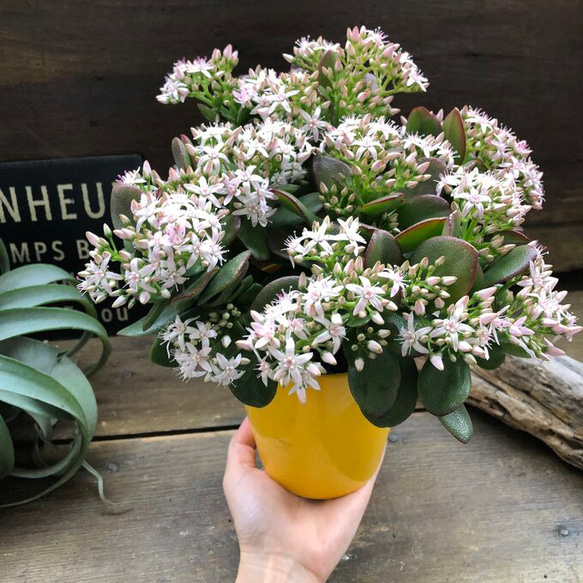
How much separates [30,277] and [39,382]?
21 centimetres

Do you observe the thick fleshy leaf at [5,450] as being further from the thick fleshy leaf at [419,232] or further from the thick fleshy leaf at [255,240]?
the thick fleshy leaf at [419,232]

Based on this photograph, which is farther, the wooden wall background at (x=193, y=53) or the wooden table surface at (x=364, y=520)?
the wooden wall background at (x=193, y=53)

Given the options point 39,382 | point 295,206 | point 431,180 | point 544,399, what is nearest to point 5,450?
point 39,382

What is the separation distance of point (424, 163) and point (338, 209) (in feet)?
0.28

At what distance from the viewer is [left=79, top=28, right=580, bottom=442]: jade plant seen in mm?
462

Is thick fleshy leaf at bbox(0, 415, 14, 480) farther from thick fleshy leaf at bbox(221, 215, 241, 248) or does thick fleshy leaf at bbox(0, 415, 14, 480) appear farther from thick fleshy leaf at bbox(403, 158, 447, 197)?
thick fleshy leaf at bbox(403, 158, 447, 197)

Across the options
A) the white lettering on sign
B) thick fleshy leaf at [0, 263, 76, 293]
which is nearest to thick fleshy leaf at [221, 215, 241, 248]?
thick fleshy leaf at [0, 263, 76, 293]

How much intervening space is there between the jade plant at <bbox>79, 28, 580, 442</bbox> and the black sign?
410 mm

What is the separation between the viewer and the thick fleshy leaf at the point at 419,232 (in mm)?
522

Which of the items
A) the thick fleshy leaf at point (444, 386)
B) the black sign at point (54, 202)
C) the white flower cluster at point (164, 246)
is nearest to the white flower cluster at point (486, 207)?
the thick fleshy leaf at point (444, 386)

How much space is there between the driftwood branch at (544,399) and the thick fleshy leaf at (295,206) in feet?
1.38

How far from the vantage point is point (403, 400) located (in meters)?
0.53

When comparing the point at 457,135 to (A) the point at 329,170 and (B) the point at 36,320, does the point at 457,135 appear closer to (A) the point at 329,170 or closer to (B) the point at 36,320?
(A) the point at 329,170

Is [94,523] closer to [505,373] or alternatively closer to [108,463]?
[108,463]
